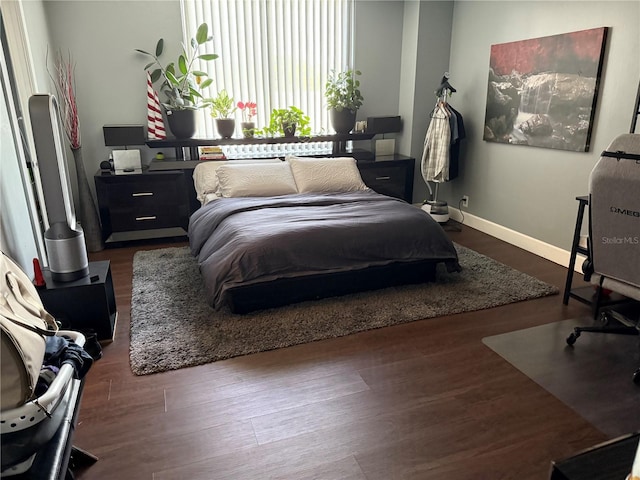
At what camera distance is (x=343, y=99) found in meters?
4.88

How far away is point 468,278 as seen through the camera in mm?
3449

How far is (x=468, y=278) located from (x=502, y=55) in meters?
2.27

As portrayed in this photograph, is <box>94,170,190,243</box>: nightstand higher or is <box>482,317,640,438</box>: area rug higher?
<box>94,170,190,243</box>: nightstand

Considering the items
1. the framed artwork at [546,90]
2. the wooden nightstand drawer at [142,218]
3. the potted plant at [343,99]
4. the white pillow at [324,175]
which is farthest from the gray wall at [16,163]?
the framed artwork at [546,90]

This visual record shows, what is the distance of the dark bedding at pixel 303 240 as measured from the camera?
9.16ft

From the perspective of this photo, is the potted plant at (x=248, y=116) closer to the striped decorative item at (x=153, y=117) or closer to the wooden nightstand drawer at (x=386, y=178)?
the striped decorative item at (x=153, y=117)

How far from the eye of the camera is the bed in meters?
2.81

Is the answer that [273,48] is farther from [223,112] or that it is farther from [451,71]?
[451,71]

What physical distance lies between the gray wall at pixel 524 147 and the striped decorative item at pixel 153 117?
3228 millimetres

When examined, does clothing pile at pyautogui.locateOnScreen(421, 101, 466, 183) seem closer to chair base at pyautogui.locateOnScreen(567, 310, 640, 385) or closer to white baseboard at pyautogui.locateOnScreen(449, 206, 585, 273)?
white baseboard at pyautogui.locateOnScreen(449, 206, 585, 273)

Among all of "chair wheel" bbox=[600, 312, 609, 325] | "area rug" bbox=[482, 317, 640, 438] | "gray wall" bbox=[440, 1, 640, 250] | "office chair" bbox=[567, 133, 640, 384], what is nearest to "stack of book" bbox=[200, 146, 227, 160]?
"gray wall" bbox=[440, 1, 640, 250]

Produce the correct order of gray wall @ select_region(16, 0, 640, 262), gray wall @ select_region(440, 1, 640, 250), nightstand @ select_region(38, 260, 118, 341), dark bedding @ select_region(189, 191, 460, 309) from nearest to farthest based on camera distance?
1. nightstand @ select_region(38, 260, 118, 341)
2. dark bedding @ select_region(189, 191, 460, 309)
3. gray wall @ select_region(440, 1, 640, 250)
4. gray wall @ select_region(16, 0, 640, 262)

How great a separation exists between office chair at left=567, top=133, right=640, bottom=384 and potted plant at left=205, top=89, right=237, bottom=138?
11.3ft

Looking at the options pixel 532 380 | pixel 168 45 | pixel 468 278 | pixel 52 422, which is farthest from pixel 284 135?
pixel 52 422
